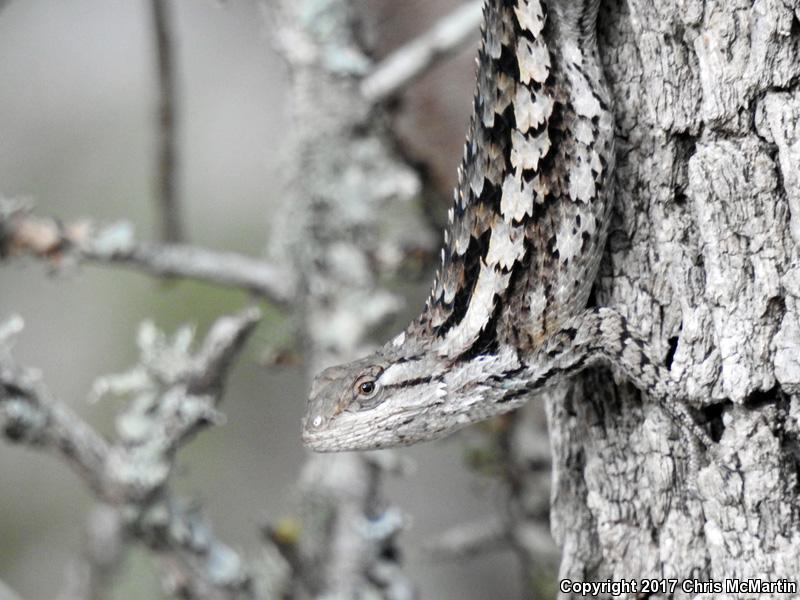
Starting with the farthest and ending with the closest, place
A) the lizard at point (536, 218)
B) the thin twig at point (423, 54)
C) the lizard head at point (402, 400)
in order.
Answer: the thin twig at point (423, 54), the lizard head at point (402, 400), the lizard at point (536, 218)

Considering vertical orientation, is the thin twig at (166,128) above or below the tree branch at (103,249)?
above

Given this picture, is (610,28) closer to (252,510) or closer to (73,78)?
(252,510)

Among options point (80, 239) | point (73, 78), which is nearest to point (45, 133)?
point (73, 78)

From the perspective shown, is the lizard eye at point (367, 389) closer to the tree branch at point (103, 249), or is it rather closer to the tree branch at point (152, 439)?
the tree branch at point (152, 439)

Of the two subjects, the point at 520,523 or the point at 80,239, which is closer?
the point at 80,239

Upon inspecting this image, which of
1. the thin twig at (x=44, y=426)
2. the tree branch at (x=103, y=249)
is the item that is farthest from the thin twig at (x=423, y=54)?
the thin twig at (x=44, y=426)

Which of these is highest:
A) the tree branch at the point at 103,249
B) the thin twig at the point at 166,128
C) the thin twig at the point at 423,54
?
the thin twig at the point at 423,54

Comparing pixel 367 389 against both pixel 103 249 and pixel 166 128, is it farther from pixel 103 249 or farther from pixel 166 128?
pixel 166 128

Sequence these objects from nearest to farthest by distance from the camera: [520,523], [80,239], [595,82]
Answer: [595,82]
[80,239]
[520,523]
